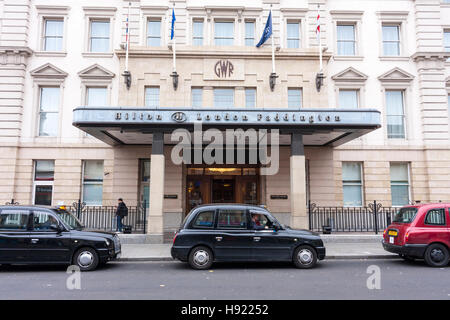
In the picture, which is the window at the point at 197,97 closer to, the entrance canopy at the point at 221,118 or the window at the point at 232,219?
the entrance canopy at the point at 221,118

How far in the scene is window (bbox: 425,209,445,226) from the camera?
890 centimetres

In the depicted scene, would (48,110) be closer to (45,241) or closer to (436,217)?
(45,241)

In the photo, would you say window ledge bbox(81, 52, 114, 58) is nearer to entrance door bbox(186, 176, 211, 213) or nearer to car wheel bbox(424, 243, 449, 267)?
entrance door bbox(186, 176, 211, 213)

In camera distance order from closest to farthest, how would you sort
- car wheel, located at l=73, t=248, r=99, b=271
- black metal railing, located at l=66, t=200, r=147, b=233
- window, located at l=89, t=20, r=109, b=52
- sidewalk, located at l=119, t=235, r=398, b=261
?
car wheel, located at l=73, t=248, r=99, b=271
sidewalk, located at l=119, t=235, r=398, b=261
black metal railing, located at l=66, t=200, r=147, b=233
window, located at l=89, t=20, r=109, b=52

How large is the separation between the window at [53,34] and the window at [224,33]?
30.3ft

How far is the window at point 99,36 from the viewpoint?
1773 cm

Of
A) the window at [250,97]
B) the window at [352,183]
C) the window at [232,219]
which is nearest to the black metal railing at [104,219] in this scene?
the window at [232,219]

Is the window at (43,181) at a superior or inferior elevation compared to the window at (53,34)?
inferior

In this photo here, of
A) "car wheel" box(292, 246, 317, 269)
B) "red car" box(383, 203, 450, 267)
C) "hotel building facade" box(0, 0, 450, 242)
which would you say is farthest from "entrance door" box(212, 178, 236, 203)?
"red car" box(383, 203, 450, 267)

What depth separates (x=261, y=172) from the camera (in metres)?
17.1

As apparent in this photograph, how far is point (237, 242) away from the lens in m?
8.45

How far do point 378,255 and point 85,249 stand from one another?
9460mm
